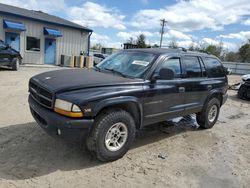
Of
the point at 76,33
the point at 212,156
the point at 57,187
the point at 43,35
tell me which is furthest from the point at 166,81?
the point at 76,33

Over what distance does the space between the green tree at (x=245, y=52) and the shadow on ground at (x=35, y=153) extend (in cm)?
4364

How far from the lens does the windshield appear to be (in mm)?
4566

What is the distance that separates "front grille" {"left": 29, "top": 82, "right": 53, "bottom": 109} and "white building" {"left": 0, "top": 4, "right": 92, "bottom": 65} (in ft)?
49.1

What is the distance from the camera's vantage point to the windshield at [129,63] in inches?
180

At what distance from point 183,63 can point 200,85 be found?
72 cm

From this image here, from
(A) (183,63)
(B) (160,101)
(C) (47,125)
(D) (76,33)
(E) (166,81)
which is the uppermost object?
(D) (76,33)

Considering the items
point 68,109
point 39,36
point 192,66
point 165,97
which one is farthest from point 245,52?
point 68,109

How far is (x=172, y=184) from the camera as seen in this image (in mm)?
3596

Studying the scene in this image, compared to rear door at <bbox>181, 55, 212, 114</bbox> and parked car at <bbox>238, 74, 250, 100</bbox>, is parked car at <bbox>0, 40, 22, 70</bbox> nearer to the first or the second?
rear door at <bbox>181, 55, 212, 114</bbox>

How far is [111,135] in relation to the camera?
13.3 ft

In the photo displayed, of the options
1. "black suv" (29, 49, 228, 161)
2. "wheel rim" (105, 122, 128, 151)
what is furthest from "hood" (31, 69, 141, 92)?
"wheel rim" (105, 122, 128, 151)

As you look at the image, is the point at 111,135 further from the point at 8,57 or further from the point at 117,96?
the point at 8,57

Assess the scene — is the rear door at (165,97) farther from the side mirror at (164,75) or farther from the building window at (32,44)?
the building window at (32,44)

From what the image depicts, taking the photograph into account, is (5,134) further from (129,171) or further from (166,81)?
(166,81)
